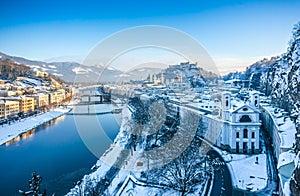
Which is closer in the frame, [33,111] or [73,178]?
[73,178]

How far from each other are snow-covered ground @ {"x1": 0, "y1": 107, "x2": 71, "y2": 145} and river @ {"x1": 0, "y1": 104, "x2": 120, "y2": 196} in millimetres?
421

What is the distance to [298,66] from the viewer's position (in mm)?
7945

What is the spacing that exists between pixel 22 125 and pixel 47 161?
5.86m

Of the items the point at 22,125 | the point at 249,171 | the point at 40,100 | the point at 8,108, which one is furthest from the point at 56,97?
the point at 249,171

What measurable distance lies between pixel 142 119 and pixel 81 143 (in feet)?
6.72

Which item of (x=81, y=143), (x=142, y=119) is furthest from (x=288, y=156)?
(x=81, y=143)

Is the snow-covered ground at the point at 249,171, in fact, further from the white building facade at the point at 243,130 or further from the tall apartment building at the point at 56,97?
the tall apartment building at the point at 56,97

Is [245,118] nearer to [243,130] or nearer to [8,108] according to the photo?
[243,130]

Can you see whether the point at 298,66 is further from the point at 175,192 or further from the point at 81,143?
the point at 81,143

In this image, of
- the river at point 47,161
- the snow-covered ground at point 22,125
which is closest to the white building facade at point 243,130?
the river at point 47,161

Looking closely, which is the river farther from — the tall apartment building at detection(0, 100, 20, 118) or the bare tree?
the tall apartment building at detection(0, 100, 20, 118)

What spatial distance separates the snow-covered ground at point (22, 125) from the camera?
9.27 meters

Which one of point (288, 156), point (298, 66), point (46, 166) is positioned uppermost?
point (298, 66)

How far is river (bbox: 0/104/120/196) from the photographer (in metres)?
4.81
